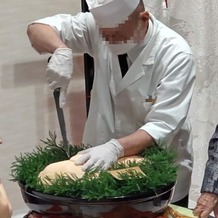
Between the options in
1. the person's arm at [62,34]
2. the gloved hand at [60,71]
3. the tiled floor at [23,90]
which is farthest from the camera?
the tiled floor at [23,90]

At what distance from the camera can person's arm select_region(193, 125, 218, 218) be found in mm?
1050

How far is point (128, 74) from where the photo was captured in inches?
48.5

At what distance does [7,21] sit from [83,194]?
1157 mm

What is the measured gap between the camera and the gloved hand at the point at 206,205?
1.05m

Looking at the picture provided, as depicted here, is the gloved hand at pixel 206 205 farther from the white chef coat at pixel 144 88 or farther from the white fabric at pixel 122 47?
the white fabric at pixel 122 47

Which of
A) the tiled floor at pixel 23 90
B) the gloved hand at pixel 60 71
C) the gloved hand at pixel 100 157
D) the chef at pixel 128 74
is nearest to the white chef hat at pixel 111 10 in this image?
the chef at pixel 128 74

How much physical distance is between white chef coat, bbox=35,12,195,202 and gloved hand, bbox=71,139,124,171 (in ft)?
0.32

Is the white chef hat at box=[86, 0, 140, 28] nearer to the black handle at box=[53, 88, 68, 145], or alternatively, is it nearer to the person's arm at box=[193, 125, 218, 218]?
the black handle at box=[53, 88, 68, 145]

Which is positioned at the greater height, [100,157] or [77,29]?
[77,29]

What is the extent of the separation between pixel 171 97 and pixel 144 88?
0.28 feet

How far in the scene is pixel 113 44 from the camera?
1190 millimetres

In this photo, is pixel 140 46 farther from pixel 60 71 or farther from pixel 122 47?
pixel 60 71

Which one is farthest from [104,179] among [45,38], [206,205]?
[45,38]

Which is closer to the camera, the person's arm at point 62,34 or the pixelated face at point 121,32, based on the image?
the pixelated face at point 121,32
